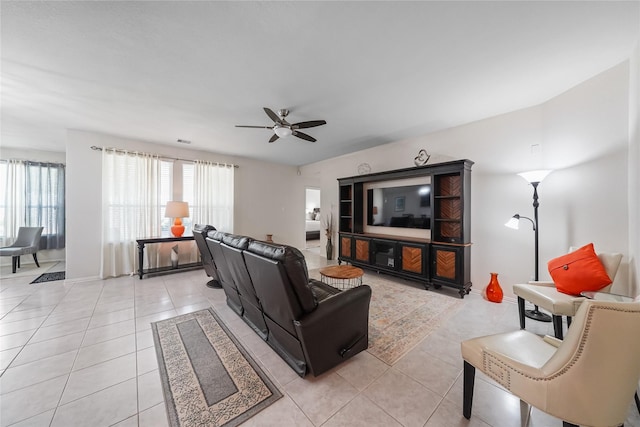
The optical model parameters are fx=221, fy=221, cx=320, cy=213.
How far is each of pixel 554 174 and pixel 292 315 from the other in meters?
3.52

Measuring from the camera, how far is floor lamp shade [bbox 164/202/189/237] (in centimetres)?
427

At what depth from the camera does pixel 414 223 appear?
4.00m

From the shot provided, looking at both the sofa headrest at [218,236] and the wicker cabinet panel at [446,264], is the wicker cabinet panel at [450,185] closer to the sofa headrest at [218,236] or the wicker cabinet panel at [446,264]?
the wicker cabinet panel at [446,264]

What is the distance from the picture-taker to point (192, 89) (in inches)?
99.5

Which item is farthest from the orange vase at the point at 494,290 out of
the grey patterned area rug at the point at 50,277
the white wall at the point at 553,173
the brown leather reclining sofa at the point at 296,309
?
the grey patterned area rug at the point at 50,277

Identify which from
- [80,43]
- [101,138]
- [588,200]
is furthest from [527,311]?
[101,138]

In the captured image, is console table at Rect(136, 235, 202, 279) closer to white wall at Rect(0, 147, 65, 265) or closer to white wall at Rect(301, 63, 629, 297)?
white wall at Rect(0, 147, 65, 265)

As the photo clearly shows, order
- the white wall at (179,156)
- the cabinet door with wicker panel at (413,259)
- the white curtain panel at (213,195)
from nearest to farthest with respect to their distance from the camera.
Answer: the cabinet door with wicker panel at (413,259) < the white wall at (179,156) < the white curtain panel at (213,195)

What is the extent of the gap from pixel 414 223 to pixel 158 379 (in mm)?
3891

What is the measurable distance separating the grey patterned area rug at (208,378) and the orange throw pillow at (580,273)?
275cm

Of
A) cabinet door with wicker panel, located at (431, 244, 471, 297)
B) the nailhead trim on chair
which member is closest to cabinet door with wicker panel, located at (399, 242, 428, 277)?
cabinet door with wicker panel, located at (431, 244, 471, 297)

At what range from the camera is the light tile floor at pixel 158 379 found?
4.42 ft

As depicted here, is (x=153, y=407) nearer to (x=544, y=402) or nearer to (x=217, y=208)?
(x=544, y=402)

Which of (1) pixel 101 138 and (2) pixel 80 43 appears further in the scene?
(1) pixel 101 138
